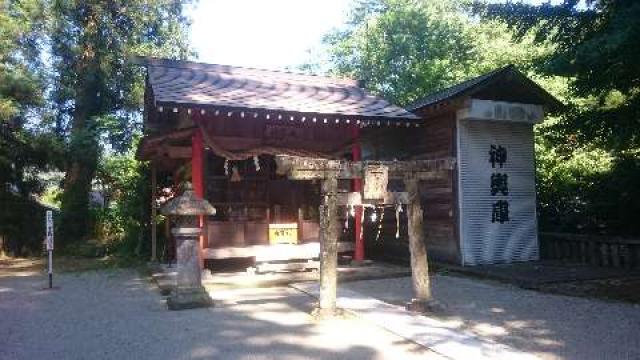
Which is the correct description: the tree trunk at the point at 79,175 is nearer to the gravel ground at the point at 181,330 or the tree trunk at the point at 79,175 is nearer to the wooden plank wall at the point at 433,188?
the gravel ground at the point at 181,330

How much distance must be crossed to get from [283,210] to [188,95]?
13.8ft

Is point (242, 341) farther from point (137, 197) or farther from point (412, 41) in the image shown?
point (412, 41)

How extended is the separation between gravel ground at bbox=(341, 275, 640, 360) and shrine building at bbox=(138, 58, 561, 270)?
7.46ft

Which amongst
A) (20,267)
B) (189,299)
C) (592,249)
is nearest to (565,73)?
(592,249)

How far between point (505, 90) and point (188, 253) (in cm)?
808

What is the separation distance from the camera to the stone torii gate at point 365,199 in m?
7.01

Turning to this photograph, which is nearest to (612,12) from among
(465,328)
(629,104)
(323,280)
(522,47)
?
(629,104)

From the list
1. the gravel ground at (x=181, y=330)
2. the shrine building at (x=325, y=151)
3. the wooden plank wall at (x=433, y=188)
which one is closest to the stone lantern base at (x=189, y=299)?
the gravel ground at (x=181, y=330)

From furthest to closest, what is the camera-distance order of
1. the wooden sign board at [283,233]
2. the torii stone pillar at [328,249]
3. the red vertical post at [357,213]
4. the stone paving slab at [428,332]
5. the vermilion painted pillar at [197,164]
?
the red vertical post at [357,213]
the wooden sign board at [283,233]
the vermilion painted pillar at [197,164]
the torii stone pillar at [328,249]
the stone paving slab at [428,332]

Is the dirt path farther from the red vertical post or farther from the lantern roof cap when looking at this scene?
the red vertical post

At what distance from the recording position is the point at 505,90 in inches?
458

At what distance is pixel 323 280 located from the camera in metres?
7.05

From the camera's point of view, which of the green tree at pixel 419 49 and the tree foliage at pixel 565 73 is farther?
the green tree at pixel 419 49

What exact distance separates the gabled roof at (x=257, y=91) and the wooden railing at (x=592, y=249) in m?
4.87
